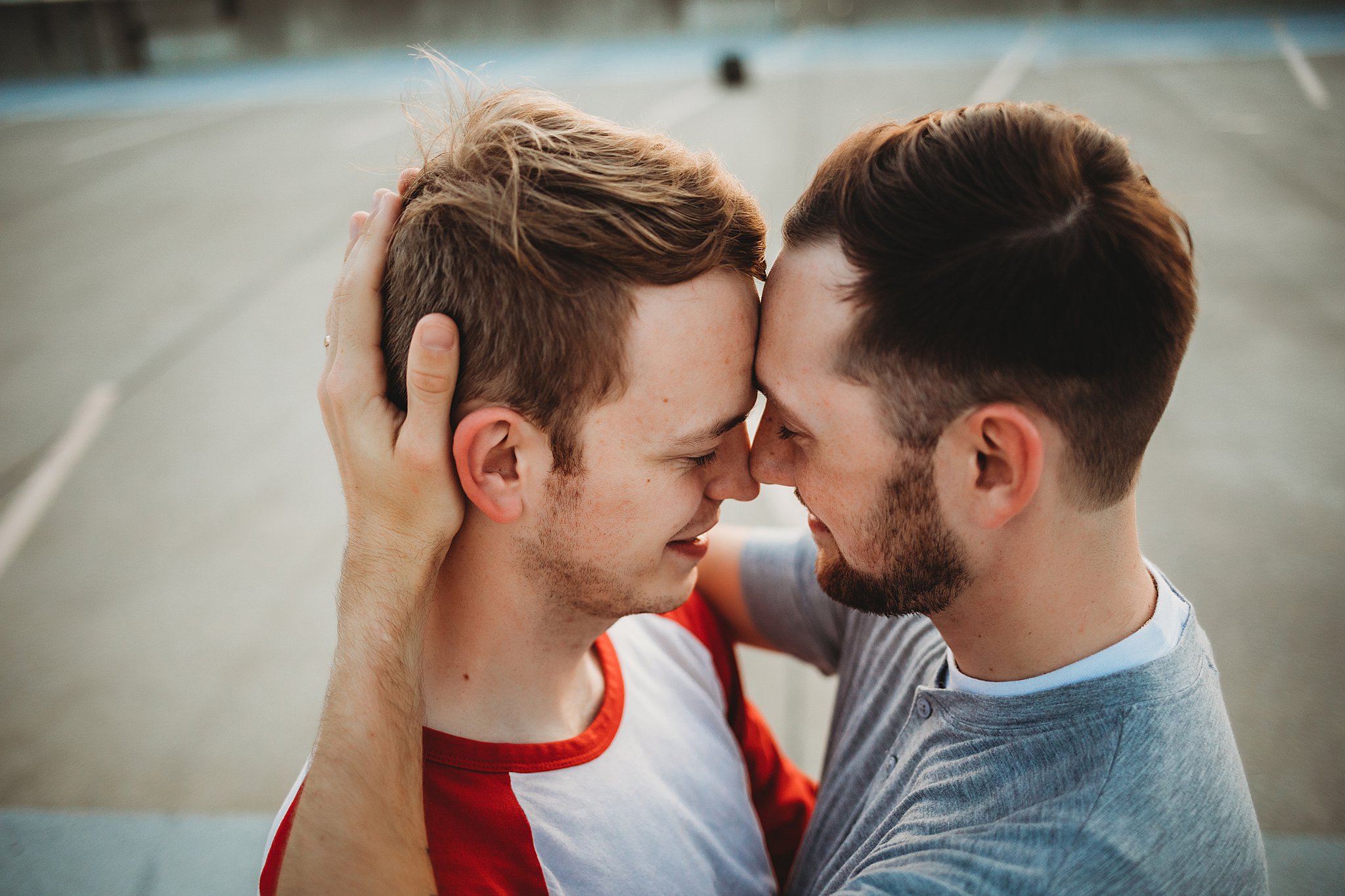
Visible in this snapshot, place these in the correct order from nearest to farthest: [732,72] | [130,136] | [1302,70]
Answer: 1. [1302,70]
2. [130,136]
3. [732,72]

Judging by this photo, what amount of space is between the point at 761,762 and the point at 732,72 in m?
13.3

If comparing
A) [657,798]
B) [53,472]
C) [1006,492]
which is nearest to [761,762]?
[657,798]

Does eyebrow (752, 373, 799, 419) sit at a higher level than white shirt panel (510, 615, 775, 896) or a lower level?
higher

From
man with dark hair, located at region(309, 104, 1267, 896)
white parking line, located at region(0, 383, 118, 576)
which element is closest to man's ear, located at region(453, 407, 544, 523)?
man with dark hair, located at region(309, 104, 1267, 896)

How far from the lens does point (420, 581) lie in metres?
1.61

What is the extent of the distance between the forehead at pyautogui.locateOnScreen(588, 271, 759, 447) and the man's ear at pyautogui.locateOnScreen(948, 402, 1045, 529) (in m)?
0.44

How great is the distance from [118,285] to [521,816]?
8361 millimetres

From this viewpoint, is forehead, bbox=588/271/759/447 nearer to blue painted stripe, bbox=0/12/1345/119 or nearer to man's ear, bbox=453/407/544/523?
man's ear, bbox=453/407/544/523

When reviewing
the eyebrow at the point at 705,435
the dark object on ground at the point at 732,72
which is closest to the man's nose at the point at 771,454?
the eyebrow at the point at 705,435

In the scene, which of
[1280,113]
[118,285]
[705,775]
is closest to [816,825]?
[705,775]

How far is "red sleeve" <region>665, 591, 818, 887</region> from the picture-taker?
215 cm

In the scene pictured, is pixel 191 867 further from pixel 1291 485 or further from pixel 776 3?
pixel 776 3

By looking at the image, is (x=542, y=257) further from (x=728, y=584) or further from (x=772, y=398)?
(x=728, y=584)

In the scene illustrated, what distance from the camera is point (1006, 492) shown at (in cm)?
156
